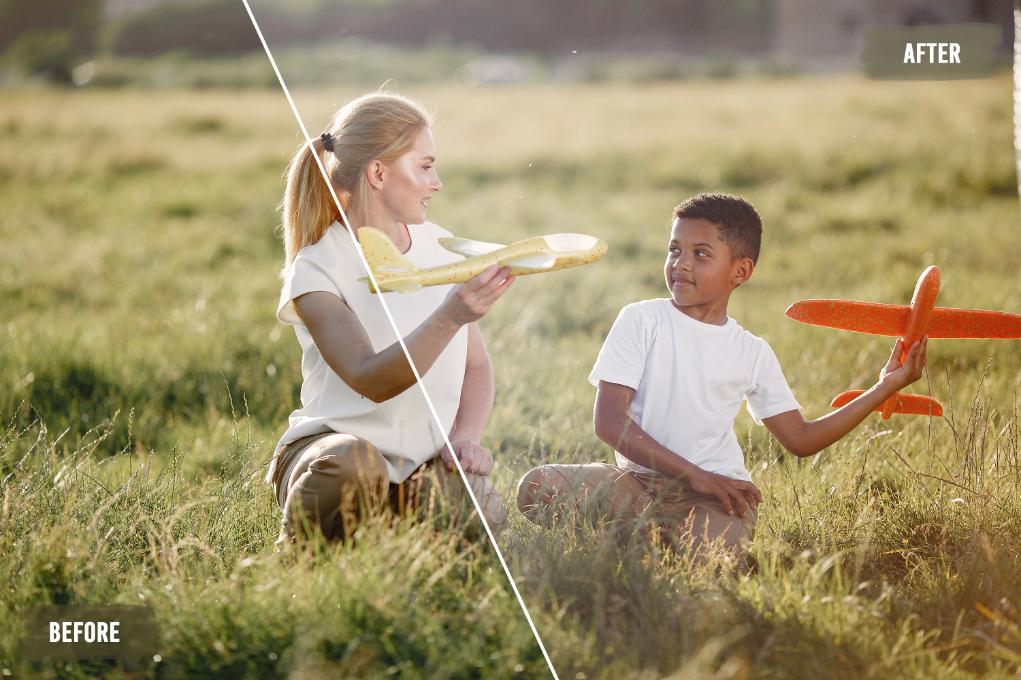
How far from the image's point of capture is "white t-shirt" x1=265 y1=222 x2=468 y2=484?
2.62m

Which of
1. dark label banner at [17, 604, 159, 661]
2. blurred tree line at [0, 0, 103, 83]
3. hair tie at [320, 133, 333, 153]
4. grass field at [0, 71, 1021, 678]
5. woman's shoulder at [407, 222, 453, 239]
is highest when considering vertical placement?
blurred tree line at [0, 0, 103, 83]

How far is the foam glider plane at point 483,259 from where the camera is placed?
6.96 ft

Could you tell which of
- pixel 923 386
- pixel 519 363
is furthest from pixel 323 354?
pixel 923 386

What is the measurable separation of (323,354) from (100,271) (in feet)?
13.5

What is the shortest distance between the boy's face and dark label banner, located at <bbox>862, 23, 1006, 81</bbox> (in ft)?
1.78

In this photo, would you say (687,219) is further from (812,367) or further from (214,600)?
(214,600)

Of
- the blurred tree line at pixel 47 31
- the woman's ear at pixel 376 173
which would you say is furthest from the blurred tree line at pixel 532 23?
the blurred tree line at pixel 47 31

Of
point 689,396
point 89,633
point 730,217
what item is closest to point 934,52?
point 730,217

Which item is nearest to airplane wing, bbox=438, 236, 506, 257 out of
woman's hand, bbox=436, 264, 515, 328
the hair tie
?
woman's hand, bbox=436, 264, 515, 328

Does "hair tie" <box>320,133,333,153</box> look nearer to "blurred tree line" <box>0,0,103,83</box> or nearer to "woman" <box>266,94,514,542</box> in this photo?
"woman" <box>266,94,514,542</box>

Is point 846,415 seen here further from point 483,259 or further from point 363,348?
point 363,348

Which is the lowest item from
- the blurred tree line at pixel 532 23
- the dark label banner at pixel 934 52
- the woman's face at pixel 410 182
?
the woman's face at pixel 410 182

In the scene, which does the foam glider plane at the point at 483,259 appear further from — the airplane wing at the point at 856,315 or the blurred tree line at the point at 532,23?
the airplane wing at the point at 856,315

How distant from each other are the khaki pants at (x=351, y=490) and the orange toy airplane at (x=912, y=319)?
85cm
